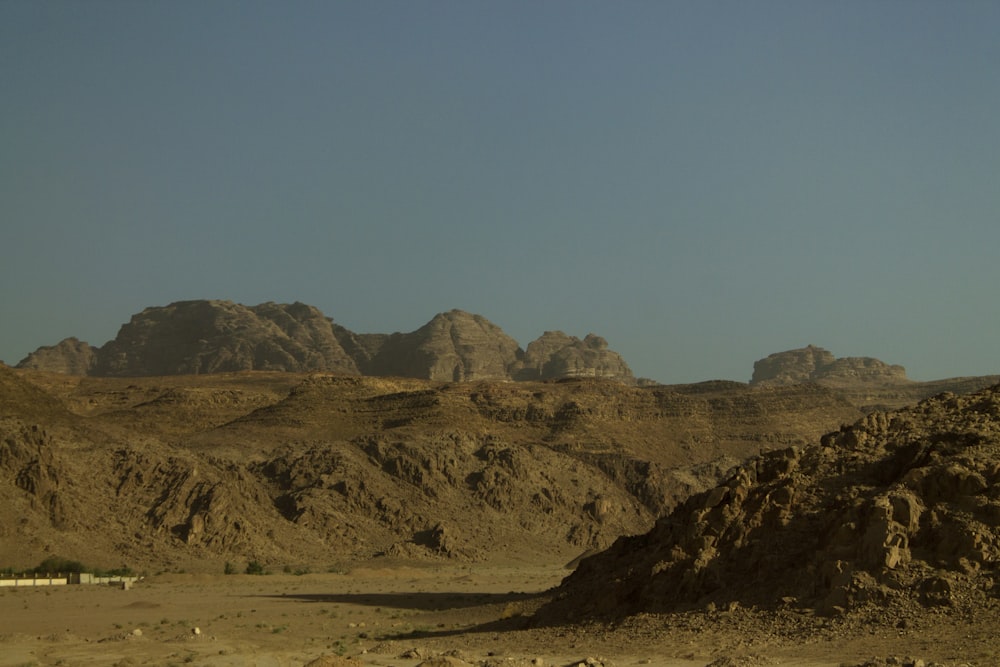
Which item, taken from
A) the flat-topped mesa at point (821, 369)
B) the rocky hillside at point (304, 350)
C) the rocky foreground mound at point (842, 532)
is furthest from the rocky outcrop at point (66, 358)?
the rocky foreground mound at point (842, 532)

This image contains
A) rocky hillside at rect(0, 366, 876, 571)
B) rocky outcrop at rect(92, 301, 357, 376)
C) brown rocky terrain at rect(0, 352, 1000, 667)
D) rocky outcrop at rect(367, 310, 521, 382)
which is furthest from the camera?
rocky outcrop at rect(367, 310, 521, 382)

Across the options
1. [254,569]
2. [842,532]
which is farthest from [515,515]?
[842,532]

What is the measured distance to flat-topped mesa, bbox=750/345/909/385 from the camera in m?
176

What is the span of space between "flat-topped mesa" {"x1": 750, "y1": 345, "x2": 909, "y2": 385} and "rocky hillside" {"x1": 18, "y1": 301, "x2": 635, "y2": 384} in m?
22.9

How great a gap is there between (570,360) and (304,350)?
37050 mm

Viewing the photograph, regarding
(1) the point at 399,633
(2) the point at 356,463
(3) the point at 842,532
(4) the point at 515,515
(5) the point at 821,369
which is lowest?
(1) the point at 399,633

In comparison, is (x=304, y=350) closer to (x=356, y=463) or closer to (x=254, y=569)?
(x=356, y=463)

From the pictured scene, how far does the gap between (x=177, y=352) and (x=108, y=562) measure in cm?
12050

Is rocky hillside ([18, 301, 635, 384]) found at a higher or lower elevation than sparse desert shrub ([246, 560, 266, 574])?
higher

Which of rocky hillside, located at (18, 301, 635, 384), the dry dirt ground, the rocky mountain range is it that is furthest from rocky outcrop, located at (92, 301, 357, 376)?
the dry dirt ground

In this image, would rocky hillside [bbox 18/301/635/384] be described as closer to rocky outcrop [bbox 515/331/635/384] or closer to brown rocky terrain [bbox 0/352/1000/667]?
rocky outcrop [bbox 515/331/635/384]

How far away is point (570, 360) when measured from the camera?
589ft

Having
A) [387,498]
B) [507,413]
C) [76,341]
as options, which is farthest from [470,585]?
[76,341]

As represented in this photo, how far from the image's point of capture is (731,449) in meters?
95.1
